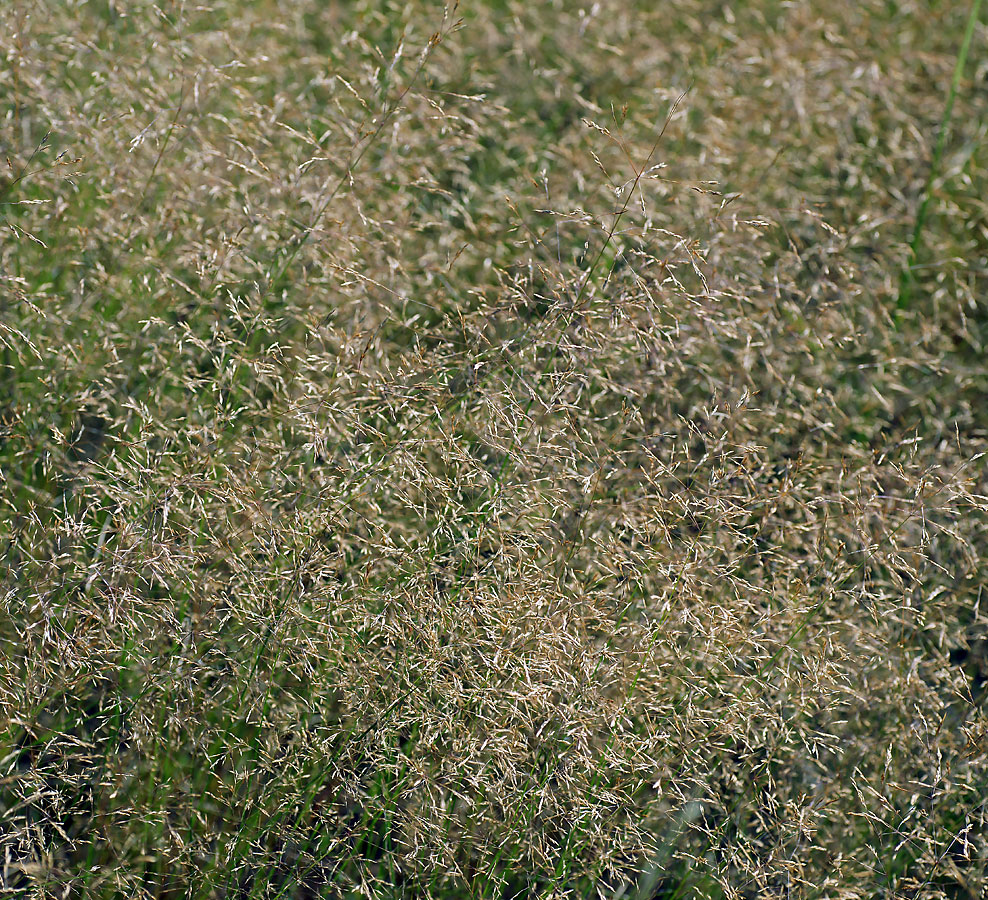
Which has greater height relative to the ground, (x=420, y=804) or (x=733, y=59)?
(x=733, y=59)

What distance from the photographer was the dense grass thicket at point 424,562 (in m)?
2.16

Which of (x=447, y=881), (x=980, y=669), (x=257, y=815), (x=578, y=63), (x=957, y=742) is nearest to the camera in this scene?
(x=257, y=815)

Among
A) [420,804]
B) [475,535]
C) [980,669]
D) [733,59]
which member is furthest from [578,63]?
[420,804]

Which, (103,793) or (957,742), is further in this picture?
(957,742)

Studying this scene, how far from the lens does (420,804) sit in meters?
2.19

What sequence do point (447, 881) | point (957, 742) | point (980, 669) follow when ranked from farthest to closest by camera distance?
point (980, 669) < point (957, 742) < point (447, 881)

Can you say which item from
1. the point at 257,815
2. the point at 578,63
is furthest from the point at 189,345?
the point at 578,63

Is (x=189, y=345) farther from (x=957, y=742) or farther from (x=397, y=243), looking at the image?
(x=957, y=742)

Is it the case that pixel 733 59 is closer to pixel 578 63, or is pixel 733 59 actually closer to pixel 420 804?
pixel 578 63

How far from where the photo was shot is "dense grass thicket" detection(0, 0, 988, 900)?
2156 mm

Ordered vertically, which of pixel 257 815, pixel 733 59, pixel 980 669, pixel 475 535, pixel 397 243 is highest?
pixel 733 59

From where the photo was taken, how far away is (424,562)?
2.21m

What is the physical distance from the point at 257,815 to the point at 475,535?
2.55 ft

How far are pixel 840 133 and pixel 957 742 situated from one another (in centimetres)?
227
